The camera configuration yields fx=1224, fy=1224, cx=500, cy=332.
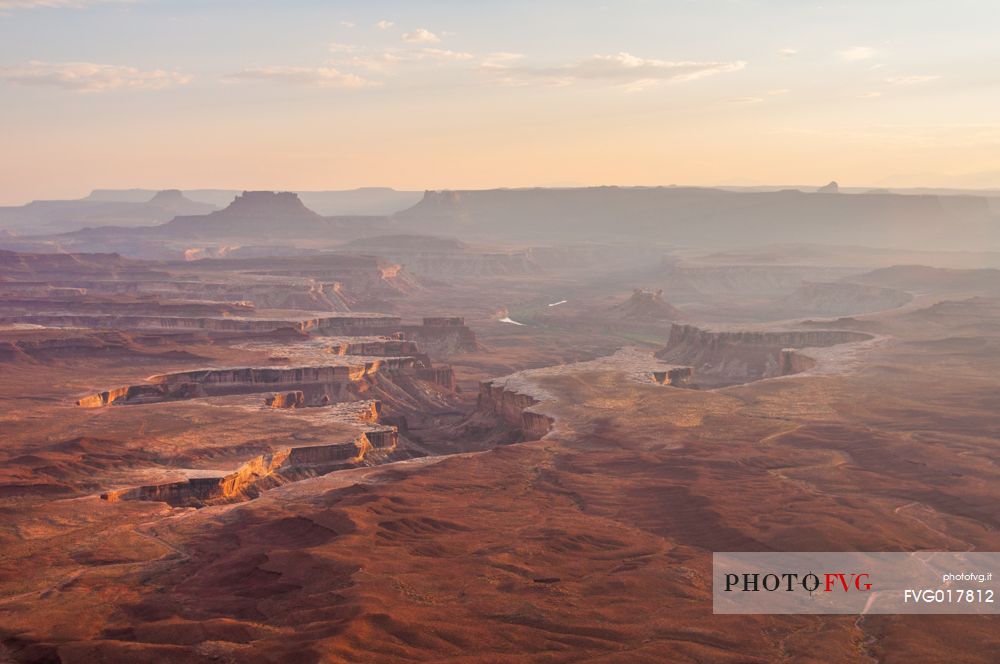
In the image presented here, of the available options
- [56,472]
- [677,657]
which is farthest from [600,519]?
[56,472]

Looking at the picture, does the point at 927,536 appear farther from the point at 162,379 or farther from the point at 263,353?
the point at 263,353

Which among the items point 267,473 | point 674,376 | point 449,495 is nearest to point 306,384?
point 267,473

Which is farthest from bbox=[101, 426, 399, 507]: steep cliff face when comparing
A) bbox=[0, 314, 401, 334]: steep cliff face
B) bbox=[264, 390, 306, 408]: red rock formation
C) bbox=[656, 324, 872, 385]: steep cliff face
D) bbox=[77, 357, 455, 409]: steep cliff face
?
bbox=[0, 314, 401, 334]: steep cliff face

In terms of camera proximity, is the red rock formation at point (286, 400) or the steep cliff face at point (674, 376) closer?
the red rock formation at point (286, 400)

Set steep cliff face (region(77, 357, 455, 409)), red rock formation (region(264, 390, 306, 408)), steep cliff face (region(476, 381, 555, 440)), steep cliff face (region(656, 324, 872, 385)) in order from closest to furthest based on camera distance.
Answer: steep cliff face (region(476, 381, 555, 440))
red rock formation (region(264, 390, 306, 408))
steep cliff face (region(77, 357, 455, 409))
steep cliff face (region(656, 324, 872, 385))

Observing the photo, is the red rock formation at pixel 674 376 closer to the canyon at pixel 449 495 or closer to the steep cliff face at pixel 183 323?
the canyon at pixel 449 495

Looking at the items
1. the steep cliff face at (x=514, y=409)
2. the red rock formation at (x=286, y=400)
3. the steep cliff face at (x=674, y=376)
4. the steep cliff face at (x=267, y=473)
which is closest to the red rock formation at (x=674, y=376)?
the steep cliff face at (x=674, y=376)

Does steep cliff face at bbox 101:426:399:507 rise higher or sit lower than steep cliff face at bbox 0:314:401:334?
lower

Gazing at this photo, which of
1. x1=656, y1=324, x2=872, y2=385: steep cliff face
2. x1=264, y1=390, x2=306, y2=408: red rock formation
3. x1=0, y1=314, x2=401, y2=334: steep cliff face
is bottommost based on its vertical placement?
x1=656, y1=324, x2=872, y2=385: steep cliff face

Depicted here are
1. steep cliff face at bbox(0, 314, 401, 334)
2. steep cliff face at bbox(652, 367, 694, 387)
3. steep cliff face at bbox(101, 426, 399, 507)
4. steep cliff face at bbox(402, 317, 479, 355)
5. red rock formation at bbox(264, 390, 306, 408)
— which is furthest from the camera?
steep cliff face at bbox(402, 317, 479, 355)

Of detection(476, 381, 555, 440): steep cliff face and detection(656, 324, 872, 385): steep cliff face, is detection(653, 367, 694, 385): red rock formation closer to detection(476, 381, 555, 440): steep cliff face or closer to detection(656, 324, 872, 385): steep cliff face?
detection(656, 324, 872, 385): steep cliff face

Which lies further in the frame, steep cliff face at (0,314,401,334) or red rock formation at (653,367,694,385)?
steep cliff face at (0,314,401,334)
